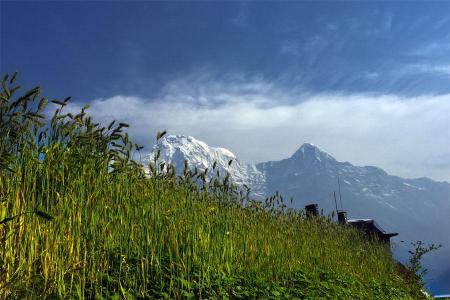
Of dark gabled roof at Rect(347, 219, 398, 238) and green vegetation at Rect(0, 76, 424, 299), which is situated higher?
green vegetation at Rect(0, 76, 424, 299)

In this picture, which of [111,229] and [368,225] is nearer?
[111,229]

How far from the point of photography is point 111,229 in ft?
18.4

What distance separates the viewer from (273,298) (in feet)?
22.1

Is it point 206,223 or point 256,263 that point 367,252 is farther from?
point 206,223

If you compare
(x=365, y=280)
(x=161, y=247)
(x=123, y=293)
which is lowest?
(x=365, y=280)

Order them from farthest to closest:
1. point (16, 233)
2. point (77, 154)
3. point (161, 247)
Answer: point (161, 247) → point (77, 154) → point (16, 233)

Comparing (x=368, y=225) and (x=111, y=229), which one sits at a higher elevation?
(x=111, y=229)

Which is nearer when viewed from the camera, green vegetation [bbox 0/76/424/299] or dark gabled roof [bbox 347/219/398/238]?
green vegetation [bbox 0/76/424/299]

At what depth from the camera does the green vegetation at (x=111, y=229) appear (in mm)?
4551

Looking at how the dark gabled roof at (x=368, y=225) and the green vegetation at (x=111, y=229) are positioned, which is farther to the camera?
the dark gabled roof at (x=368, y=225)

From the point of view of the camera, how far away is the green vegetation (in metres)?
4.55

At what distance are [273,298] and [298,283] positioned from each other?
1.94m

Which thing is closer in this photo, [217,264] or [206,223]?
[217,264]

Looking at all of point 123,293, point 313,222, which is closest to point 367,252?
point 313,222
